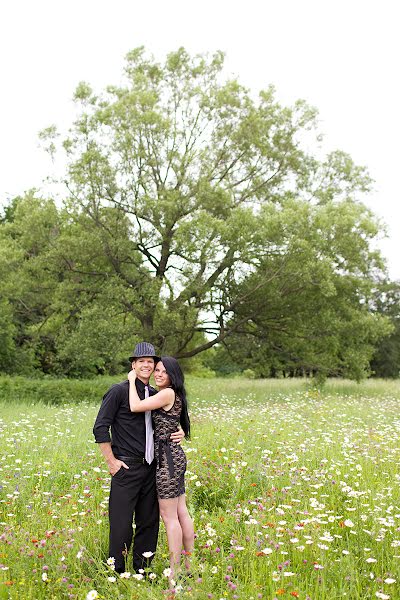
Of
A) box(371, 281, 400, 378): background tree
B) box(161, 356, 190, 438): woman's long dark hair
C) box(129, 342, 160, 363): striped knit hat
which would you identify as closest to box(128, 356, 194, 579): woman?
box(161, 356, 190, 438): woman's long dark hair

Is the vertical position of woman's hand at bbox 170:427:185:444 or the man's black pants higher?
woman's hand at bbox 170:427:185:444

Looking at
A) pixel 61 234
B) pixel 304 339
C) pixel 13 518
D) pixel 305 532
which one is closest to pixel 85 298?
pixel 61 234

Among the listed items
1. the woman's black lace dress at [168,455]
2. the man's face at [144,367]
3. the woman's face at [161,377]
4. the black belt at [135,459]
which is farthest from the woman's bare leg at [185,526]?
the man's face at [144,367]

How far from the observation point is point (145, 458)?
489 cm

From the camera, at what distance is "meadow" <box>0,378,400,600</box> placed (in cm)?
445

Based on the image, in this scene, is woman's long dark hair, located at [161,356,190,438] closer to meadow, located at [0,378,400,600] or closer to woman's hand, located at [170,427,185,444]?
woman's hand, located at [170,427,185,444]

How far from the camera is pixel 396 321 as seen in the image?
145 feet

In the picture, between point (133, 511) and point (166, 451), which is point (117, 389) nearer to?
point (166, 451)

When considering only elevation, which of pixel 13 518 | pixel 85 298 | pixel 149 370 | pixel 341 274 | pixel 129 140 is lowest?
pixel 13 518

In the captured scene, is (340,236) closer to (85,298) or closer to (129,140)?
(129,140)

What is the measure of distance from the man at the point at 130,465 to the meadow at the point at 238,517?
0.25 metres

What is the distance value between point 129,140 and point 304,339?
32.0 feet

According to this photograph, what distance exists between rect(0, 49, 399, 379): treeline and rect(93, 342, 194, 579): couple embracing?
13233mm

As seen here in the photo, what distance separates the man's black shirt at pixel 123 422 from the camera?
4.93m
